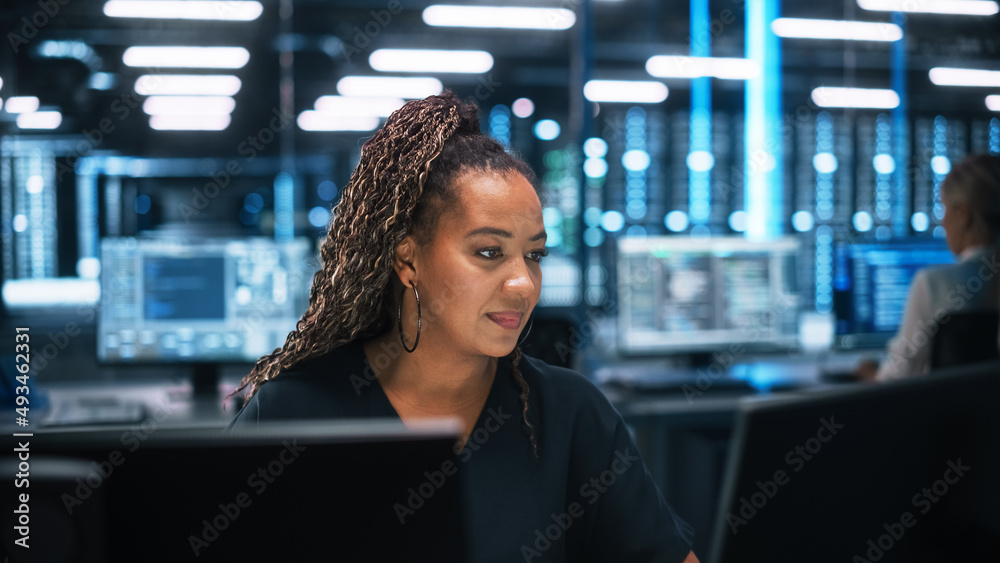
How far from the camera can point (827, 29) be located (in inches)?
189

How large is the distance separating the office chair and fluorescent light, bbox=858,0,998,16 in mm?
2983

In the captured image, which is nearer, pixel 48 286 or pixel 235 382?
pixel 235 382

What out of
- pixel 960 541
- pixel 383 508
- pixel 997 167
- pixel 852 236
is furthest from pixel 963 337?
pixel 383 508

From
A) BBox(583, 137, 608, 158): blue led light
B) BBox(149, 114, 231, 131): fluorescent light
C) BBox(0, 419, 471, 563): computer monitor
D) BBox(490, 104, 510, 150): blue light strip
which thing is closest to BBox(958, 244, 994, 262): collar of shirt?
BBox(583, 137, 608, 158): blue led light

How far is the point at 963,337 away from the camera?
2.29 meters

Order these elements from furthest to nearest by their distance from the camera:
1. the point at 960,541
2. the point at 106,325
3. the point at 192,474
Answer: the point at 106,325
the point at 960,541
the point at 192,474

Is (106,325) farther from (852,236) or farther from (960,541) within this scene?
(852,236)

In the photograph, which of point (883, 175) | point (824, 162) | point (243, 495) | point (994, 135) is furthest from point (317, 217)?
point (243, 495)

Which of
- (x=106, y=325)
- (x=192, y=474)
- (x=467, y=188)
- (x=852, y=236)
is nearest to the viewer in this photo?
(x=192, y=474)

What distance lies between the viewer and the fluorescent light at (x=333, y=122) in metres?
5.41

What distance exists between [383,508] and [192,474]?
13 centimetres

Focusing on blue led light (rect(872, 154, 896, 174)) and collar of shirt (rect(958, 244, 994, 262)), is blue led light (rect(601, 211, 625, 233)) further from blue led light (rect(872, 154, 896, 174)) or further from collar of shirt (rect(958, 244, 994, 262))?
collar of shirt (rect(958, 244, 994, 262))

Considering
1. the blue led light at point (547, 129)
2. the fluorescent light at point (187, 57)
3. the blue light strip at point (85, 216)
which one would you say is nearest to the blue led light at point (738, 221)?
the blue led light at point (547, 129)

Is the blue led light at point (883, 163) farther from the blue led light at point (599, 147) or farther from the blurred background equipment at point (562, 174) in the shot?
the blue led light at point (599, 147)
